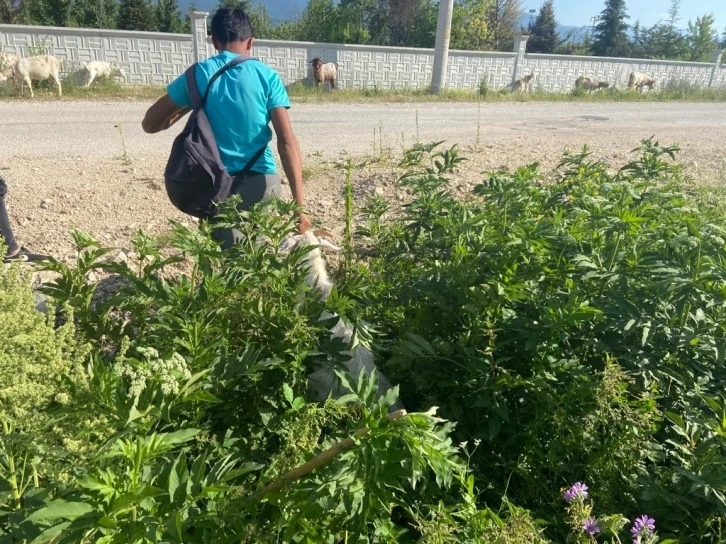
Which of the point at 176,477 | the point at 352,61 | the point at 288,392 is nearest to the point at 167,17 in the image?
the point at 352,61

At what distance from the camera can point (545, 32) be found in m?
40.4

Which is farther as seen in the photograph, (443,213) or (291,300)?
(443,213)

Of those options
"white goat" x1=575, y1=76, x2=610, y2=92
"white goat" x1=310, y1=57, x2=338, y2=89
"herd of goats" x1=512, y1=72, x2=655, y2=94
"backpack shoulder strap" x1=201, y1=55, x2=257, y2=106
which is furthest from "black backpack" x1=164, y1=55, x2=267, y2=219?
"white goat" x1=575, y1=76, x2=610, y2=92

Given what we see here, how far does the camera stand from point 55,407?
4.48 ft

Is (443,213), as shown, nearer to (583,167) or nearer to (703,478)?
(583,167)

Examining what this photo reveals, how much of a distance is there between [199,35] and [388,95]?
5.99m

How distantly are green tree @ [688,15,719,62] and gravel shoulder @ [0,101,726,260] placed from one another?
3337 cm

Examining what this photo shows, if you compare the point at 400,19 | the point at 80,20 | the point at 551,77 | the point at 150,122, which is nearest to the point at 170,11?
the point at 80,20

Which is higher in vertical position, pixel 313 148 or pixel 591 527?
pixel 591 527

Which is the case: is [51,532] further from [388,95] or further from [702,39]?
[702,39]

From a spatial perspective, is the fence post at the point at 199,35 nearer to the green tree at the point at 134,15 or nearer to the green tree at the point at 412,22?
the green tree at the point at 134,15

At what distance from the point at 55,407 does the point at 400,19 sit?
35.7m

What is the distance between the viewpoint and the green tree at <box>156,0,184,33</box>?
80.8ft

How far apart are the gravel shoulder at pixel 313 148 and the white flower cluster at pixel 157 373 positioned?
277 centimetres
